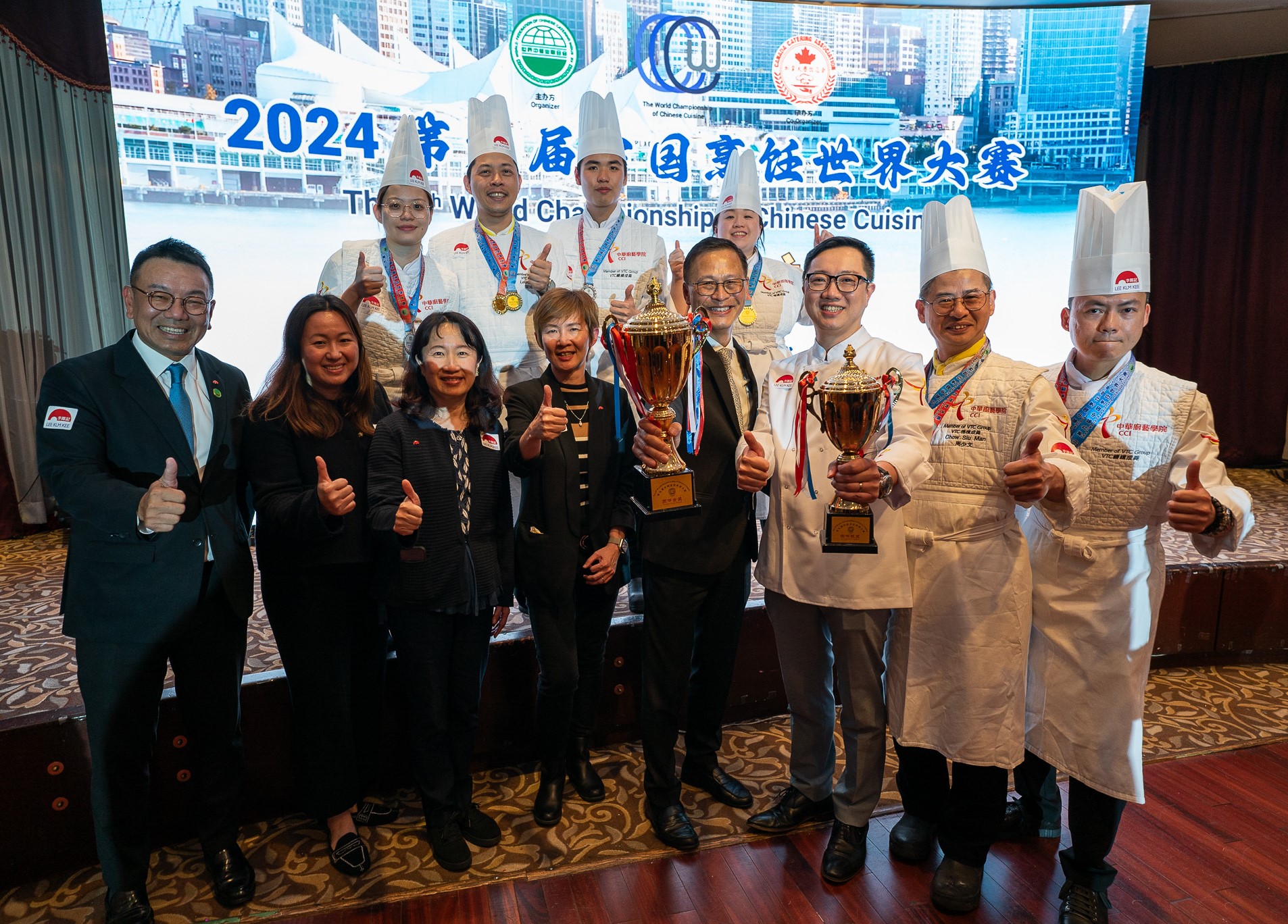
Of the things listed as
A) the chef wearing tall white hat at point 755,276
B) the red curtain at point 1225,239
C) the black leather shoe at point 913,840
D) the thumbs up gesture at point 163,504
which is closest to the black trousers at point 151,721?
the thumbs up gesture at point 163,504

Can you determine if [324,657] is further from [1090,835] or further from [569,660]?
[1090,835]

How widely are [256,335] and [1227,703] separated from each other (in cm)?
459

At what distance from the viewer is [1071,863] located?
1.88m

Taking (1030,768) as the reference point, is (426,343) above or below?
above

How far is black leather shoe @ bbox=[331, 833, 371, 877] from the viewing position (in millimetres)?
2053

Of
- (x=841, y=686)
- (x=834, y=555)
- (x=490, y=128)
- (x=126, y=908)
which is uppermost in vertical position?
(x=490, y=128)

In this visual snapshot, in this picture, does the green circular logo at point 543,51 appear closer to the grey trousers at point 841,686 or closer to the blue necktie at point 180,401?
the blue necktie at point 180,401

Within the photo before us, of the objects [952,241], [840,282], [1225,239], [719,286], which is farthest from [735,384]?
[1225,239]

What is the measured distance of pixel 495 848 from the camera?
7.15 feet

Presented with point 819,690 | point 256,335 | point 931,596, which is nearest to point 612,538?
point 819,690

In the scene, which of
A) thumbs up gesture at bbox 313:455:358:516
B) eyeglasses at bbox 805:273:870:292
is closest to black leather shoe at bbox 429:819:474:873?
thumbs up gesture at bbox 313:455:358:516

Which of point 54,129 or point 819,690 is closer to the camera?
point 819,690

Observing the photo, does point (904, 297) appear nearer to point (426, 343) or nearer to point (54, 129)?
point (426, 343)

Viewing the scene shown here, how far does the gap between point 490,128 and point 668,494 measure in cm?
194
